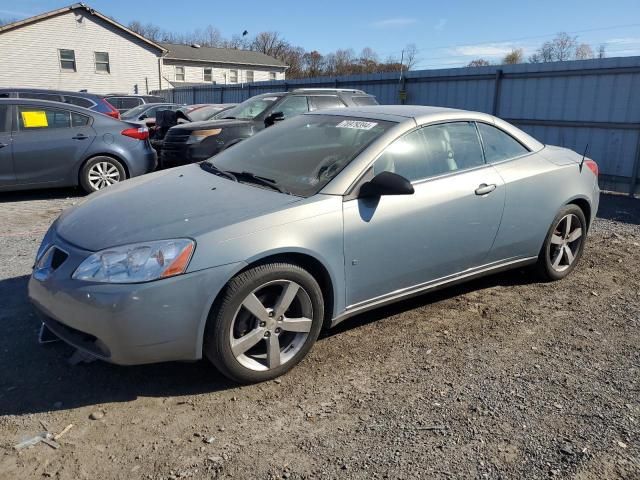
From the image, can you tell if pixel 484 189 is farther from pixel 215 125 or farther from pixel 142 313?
pixel 215 125

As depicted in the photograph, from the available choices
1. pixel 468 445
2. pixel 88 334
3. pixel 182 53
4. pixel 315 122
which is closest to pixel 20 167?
pixel 315 122

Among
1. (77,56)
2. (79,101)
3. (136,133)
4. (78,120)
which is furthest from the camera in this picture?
(77,56)

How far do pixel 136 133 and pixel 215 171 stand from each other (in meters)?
5.27

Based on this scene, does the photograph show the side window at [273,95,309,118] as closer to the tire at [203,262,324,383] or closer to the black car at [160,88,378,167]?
the black car at [160,88,378,167]

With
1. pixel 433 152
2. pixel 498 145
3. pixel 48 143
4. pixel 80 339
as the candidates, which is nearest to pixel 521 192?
pixel 498 145

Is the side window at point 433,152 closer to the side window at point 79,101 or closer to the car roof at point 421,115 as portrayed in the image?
the car roof at point 421,115

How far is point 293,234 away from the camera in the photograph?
10.4 feet

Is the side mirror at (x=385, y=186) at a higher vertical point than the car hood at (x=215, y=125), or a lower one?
lower

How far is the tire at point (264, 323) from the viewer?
2.98 metres

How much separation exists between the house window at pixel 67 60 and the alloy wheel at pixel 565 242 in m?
33.7

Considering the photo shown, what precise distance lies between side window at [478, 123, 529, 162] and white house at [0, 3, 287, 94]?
3303 cm

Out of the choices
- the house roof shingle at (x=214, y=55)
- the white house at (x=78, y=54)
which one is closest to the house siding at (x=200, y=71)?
the house roof shingle at (x=214, y=55)

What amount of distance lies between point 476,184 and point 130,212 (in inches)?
96.5

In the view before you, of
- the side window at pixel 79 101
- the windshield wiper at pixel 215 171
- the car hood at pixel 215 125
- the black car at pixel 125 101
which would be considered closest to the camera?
the windshield wiper at pixel 215 171
